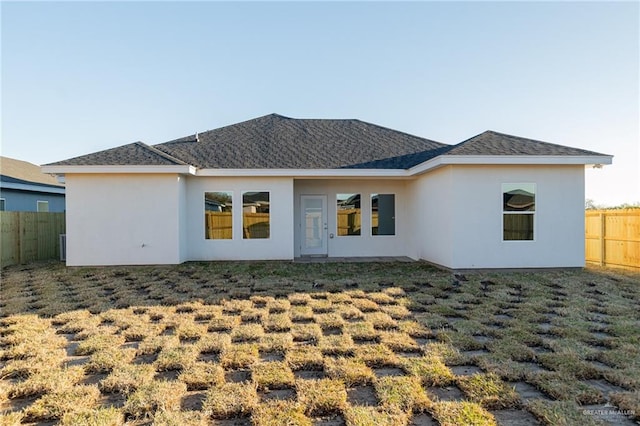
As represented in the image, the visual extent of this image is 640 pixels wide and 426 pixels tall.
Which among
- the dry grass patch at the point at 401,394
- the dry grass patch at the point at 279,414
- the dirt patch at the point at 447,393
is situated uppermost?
the dry grass patch at the point at 279,414

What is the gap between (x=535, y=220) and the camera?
971 centimetres

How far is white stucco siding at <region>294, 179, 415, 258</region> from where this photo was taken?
1296cm

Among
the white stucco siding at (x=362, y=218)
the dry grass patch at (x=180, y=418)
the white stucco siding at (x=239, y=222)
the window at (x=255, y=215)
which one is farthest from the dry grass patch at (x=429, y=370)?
the white stucco siding at (x=362, y=218)

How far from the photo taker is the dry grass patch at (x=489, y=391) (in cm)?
305

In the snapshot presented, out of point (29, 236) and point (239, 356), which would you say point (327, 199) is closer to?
point (239, 356)

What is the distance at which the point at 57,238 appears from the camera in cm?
1368

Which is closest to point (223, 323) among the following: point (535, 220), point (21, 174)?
point (535, 220)

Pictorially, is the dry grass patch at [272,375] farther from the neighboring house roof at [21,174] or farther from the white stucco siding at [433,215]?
the neighboring house roof at [21,174]

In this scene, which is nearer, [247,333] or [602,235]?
[247,333]

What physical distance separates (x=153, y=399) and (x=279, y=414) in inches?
44.7

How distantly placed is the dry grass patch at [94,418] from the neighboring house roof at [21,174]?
16.8 m

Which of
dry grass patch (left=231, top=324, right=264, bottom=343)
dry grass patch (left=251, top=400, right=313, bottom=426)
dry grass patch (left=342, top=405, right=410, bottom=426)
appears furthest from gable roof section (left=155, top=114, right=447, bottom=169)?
dry grass patch (left=342, top=405, right=410, bottom=426)

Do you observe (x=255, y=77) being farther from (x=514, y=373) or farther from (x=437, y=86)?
(x=514, y=373)

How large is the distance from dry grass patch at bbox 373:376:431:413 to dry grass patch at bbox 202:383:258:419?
1.12 m
